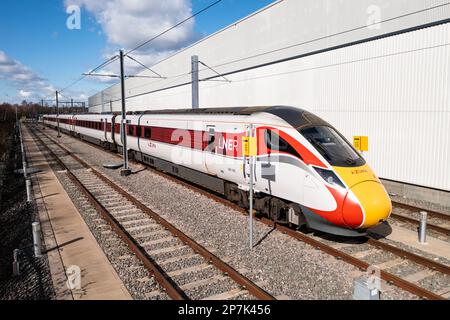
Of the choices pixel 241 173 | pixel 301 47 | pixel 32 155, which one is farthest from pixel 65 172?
pixel 301 47

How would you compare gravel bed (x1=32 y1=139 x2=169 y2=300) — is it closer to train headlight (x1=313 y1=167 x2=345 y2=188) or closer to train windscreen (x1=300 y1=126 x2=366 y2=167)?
train headlight (x1=313 y1=167 x2=345 y2=188)

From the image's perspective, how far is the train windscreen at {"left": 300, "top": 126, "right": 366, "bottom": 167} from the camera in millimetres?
8312

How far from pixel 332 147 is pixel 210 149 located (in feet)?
16.3

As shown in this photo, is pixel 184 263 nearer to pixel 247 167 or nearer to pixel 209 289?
pixel 209 289

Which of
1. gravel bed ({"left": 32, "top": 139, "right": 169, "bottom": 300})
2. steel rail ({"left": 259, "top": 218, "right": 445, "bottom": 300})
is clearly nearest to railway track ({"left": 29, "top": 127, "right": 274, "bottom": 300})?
gravel bed ({"left": 32, "top": 139, "right": 169, "bottom": 300})

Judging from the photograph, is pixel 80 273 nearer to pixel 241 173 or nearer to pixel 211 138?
pixel 241 173

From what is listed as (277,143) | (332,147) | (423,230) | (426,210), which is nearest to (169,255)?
(277,143)

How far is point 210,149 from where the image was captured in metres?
12.5

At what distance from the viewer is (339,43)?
1603cm

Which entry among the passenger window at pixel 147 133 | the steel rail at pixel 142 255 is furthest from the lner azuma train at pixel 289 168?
the passenger window at pixel 147 133

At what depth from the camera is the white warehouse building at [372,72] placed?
12602mm

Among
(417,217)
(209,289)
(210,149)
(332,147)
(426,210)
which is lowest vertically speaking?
(209,289)

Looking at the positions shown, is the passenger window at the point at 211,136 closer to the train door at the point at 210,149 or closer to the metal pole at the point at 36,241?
the train door at the point at 210,149

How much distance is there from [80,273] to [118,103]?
6311 cm
